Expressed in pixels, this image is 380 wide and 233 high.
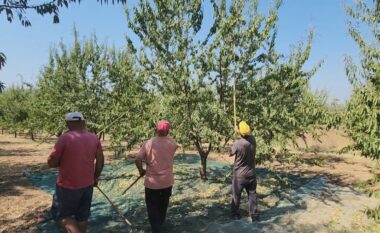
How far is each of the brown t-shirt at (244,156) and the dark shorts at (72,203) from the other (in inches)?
106

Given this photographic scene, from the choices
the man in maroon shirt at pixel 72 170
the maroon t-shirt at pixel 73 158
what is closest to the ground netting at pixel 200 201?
the man in maroon shirt at pixel 72 170

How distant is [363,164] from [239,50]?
7971mm

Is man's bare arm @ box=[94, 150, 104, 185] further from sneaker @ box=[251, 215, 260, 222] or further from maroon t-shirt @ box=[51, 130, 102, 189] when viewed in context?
sneaker @ box=[251, 215, 260, 222]

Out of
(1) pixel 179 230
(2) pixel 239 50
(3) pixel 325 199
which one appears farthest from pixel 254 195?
(2) pixel 239 50

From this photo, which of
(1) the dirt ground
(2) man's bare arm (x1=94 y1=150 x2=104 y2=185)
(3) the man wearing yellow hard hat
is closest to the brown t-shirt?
(3) the man wearing yellow hard hat

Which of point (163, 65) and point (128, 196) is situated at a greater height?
point (163, 65)

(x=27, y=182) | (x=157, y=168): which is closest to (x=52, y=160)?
(x=157, y=168)

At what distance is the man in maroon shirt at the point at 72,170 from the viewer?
16.1 feet

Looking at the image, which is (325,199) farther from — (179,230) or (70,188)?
(70,188)

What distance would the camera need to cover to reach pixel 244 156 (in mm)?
6867

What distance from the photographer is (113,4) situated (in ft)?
16.3

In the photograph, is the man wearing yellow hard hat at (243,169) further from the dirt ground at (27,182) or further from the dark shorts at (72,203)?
the dark shorts at (72,203)

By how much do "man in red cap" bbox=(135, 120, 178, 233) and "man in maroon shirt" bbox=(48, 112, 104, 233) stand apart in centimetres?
106

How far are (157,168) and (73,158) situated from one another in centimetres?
138
